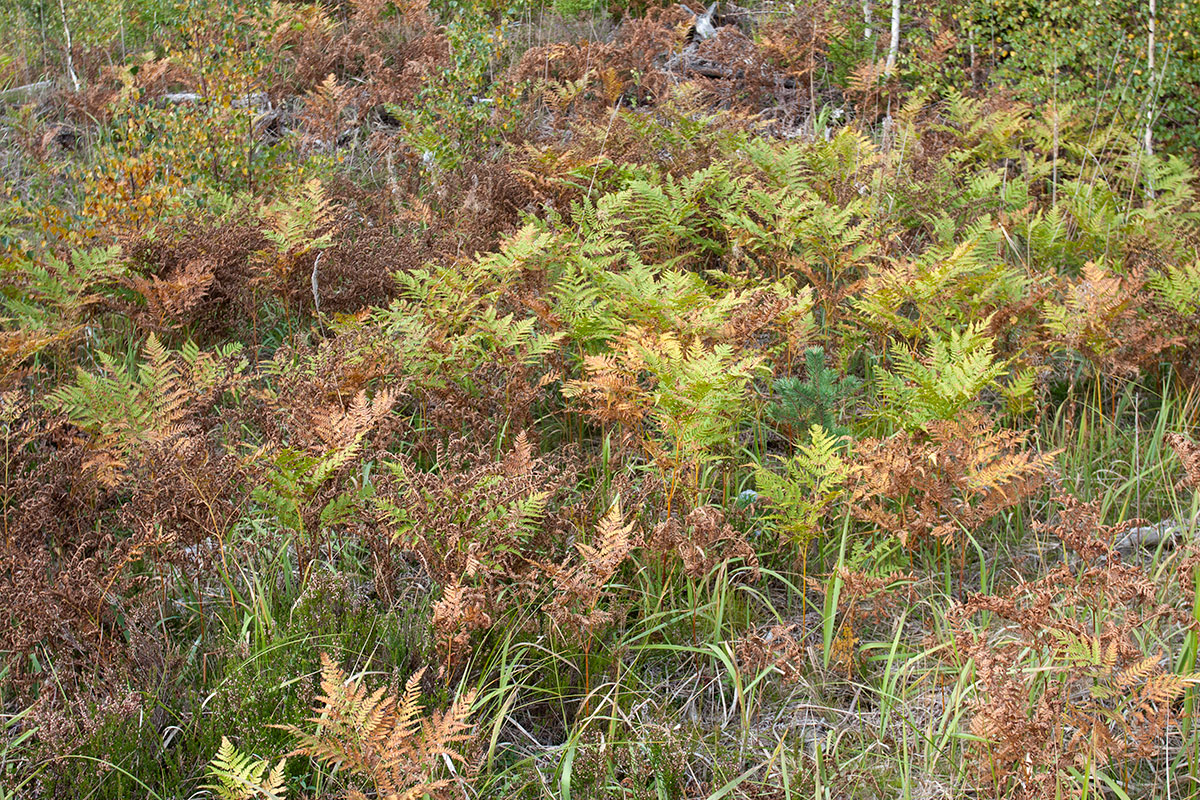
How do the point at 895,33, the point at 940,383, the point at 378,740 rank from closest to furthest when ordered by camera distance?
the point at 378,740, the point at 940,383, the point at 895,33

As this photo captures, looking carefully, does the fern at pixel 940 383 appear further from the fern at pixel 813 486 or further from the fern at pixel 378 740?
the fern at pixel 378 740

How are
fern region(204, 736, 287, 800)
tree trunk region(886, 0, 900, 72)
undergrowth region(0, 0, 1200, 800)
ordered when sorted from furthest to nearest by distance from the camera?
tree trunk region(886, 0, 900, 72), undergrowth region(0, 0, 1200, 800), fern region(204, 736, 287, 800)

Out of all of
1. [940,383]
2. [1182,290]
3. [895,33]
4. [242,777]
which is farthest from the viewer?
[895,33]

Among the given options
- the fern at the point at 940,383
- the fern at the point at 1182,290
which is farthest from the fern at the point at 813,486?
the fern at the point at 1182,290

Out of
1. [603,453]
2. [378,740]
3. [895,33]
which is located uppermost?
[895,33]

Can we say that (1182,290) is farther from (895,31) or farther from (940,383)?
(895,31)

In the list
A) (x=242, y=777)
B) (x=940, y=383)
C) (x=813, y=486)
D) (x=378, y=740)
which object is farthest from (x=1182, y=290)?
(x=242, y=777)

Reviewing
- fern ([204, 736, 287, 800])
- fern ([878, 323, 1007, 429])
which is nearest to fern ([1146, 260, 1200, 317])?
fern ([878, 323, 1007, 429])

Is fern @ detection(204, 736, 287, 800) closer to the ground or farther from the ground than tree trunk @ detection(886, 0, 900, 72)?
closer to the ground

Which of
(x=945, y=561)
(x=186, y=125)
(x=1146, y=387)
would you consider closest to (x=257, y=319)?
(x=186, y=125)

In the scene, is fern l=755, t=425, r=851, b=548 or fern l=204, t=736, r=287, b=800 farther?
fern l=755, t=425, r=851, b=548

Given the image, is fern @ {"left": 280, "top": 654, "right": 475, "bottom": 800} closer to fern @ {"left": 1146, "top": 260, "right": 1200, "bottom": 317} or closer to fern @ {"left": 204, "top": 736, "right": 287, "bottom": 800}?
fern @ {"left": 204, "top": 736, "right": 287, "bottom": 800}

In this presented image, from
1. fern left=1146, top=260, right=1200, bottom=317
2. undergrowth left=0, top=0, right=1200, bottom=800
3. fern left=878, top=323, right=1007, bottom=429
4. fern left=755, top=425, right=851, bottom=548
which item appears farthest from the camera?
fern left=1146, top=260, right=1200, bottom=317

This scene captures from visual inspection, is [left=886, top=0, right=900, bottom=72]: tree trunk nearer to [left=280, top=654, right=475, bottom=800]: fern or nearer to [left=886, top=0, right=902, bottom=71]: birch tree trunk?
[left=886, top=0, right=902, bottom=71]: birch tree trunk
